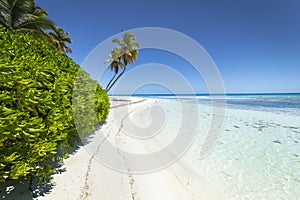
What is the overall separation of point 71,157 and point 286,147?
7548 millimetres

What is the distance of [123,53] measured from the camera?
2888cm

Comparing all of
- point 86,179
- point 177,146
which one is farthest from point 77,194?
point 177,146

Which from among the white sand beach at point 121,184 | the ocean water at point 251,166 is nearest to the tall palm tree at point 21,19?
the white sand beach at point 121,184

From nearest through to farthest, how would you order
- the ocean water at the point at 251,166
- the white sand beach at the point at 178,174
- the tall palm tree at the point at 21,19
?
the white sand beach at the point at 178,174
the ocean water at the point at 251,166
the tall palm tree at the point at 21,19

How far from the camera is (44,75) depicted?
2.29 m

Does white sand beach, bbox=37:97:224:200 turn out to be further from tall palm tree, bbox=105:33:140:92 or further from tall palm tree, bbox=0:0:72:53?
tall palm tree, bbox=105:33:140:92

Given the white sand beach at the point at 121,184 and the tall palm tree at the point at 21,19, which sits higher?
the tall palm tree at the point at 21,19

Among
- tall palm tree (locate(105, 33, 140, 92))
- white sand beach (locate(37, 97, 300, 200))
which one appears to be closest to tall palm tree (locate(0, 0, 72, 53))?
white sand beach (locate(37, 97, 300, 200))

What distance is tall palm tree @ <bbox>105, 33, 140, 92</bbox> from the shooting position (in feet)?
95.0

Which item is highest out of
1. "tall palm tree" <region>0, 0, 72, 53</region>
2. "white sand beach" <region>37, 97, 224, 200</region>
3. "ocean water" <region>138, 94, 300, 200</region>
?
"tall palm tree" <region>0, 0, 72, 53</region>

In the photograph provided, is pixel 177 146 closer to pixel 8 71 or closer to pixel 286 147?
pixel 286 147

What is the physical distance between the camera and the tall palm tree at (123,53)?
95.0 ft

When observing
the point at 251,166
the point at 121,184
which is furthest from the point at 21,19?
the point at 251,166

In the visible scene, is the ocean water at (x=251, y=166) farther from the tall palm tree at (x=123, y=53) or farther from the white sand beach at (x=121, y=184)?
the tall palm tree at (x=123, y=53)
